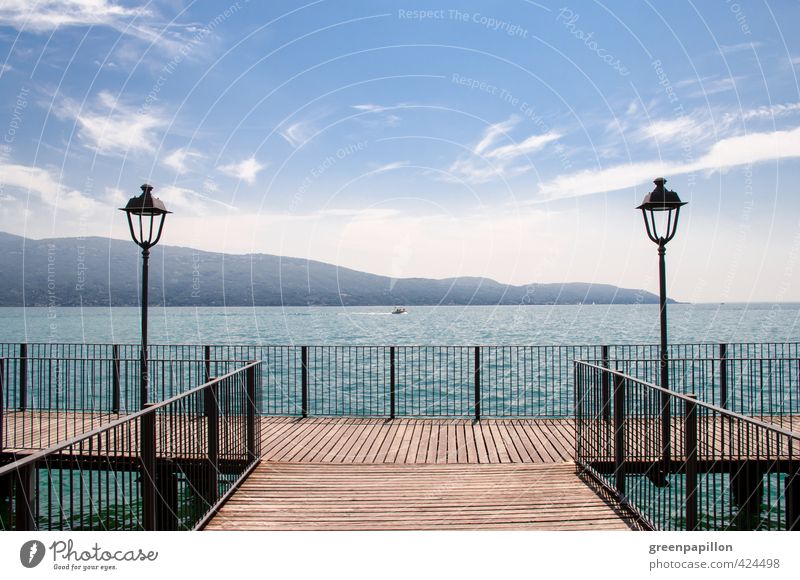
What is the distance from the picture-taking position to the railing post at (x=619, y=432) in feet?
19.4

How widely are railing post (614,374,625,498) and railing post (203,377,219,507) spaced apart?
14.1 feet

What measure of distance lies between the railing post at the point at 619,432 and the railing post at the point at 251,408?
14.3 feet

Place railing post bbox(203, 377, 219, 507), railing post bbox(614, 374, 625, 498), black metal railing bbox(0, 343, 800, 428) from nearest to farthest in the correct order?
railing post bbox(203, 377, 219, 507), railing post bbox(614, 374, 625, 498), black metal railing bbox(0, 343, 800, 428)

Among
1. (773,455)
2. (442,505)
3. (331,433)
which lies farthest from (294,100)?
(773,455)

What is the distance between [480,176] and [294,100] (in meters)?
7.62

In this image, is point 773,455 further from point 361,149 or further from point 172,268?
point 172,268

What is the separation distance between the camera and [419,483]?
652 cm

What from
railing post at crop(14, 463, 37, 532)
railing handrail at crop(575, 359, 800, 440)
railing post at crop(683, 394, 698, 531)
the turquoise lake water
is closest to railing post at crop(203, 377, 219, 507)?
railing post at crop(14, 463, 37, 532)

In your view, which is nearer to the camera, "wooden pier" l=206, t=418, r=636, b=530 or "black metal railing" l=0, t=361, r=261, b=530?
"black metal railing" l=0, t=361, r=261, b=530

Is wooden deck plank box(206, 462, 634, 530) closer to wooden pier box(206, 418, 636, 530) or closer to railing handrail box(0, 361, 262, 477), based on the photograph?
wooden pier box(206, 418, 636, 530)

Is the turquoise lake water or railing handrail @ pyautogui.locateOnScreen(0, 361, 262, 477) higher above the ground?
railing handrail @ pyautogui.locateOnScreen(0, 361, 262, 477)

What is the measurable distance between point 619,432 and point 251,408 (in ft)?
14.7

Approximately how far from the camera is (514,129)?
1708 cm

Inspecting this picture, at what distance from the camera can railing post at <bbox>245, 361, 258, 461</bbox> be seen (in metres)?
6.96
